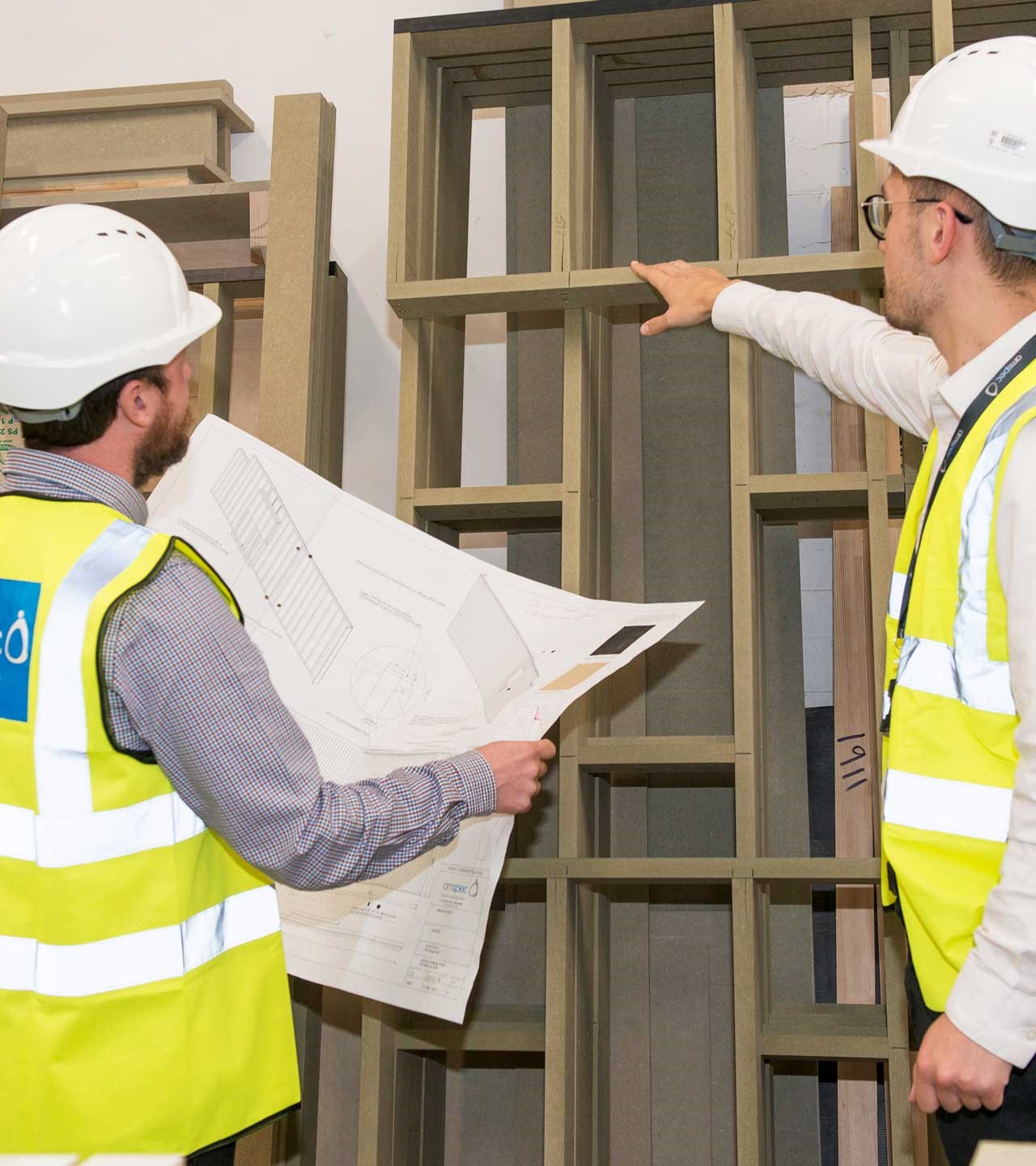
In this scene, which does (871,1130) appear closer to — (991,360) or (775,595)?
(775,595)

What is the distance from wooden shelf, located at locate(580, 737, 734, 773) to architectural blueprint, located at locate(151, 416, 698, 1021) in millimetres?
377

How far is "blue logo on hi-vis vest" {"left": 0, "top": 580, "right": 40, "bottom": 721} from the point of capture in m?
1.42

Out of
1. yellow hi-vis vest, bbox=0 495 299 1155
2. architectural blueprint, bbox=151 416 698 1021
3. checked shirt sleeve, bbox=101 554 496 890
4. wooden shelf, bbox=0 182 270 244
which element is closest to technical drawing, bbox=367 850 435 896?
architectural blueprint, bbox=151 416 698 1021

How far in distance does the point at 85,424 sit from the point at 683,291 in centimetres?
122

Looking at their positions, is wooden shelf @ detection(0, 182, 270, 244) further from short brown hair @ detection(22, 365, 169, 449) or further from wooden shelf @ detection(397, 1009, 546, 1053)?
wooden shelf @ detection(397, 1009, 546, 1053)

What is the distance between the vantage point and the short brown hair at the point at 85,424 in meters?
1.55

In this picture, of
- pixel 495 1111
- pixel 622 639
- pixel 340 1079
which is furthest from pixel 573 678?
pixel 340 1079

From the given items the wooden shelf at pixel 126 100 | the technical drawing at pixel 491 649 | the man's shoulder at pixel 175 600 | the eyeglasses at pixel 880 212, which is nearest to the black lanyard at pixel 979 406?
the eyeglasses at pixel 880 212

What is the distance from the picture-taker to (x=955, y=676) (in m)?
1.54

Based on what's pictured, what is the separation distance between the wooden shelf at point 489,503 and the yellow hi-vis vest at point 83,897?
3.58 ft

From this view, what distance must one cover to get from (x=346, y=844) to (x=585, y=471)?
1174mm

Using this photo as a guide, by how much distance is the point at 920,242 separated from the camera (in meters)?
1.70

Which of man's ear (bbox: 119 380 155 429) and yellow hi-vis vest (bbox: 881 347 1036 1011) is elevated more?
man's ear (bbox: 119 380 155 429)

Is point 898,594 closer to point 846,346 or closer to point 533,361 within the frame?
point 846,346
